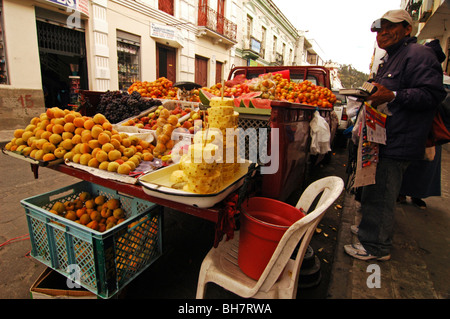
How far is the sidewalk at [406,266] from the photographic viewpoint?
211cm

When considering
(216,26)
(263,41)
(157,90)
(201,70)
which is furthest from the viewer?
(263,41)

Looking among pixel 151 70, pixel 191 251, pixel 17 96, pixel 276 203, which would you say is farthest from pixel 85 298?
pixel 151 70

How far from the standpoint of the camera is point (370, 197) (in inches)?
96.0

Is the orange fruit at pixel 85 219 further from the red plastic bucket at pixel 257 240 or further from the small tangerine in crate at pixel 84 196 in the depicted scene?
the red plastic bucket at pixel 257 240

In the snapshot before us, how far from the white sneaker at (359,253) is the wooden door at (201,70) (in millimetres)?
14267

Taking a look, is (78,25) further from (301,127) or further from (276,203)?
(276,203)

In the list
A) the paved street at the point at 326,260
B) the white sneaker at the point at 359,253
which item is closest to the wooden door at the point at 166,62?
the paved street at the point at 326,260

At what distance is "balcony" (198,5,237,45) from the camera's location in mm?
13992

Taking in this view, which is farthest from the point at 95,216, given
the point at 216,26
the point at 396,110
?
the point at 216,26

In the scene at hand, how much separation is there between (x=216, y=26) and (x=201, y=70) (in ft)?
9.00

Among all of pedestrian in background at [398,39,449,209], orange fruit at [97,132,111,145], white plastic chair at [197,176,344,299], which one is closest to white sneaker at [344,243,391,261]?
white plastic chair at [197,176,344,299]

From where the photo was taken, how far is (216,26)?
15.3 metres

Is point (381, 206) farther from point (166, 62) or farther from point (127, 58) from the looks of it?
point (166, 62)

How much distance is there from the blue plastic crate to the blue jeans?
1.99 meters
